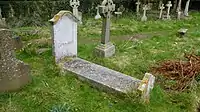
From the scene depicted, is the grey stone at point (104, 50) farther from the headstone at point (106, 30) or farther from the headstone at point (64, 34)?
the headstone at point (64, 34)

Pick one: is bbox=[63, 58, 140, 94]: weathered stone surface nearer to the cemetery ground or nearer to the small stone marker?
the cemetery ground

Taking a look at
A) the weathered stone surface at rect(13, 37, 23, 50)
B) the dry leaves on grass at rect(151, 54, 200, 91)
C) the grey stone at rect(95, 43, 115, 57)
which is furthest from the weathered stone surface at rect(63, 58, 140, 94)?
the weathered stone surface at rect(13, 37, 23, 50)

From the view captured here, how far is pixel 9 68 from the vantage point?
5.16m

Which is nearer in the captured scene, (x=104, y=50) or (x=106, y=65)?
(x=106, y=65)

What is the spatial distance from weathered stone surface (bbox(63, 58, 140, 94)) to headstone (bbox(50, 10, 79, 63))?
308 mm

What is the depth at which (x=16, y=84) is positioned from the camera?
17.6 ft

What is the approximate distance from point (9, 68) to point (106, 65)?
8.70 ft

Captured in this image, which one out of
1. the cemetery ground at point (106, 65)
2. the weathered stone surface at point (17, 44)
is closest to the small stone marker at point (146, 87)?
the cemetery ground at point (106, 65)

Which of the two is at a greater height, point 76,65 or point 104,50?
point 104,50

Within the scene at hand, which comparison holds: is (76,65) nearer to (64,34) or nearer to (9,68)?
(64,34)

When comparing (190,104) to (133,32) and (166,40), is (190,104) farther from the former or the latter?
(133,32)

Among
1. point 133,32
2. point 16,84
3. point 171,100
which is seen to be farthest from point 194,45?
point 16,84

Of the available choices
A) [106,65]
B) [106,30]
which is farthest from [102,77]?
[106,30]

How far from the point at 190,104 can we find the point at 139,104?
110cm
